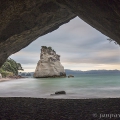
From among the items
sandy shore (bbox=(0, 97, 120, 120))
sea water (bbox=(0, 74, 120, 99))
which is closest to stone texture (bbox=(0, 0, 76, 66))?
sandy shore (bbox=(0, 97, 120, 120))

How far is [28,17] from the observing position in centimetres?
1537

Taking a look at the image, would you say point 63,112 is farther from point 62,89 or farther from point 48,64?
point 48,64

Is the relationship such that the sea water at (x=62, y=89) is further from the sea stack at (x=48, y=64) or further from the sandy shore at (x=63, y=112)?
the sea stack at (x=48, y=64)

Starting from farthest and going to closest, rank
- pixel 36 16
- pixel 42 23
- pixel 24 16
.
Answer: pixel 42 23, pixel 36 16, pixel 24 16

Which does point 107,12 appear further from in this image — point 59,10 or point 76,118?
point 59,10

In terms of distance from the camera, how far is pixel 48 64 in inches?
3784

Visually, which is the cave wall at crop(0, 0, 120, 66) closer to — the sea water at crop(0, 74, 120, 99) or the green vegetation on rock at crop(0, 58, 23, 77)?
the sea water at crop(0, 74, 120, 99)

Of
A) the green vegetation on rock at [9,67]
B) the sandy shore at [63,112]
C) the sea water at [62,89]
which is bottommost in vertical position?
the sea water at [62,89]

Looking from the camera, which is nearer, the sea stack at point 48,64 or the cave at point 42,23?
the cave at point 42,23

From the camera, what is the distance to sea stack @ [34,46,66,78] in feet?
312

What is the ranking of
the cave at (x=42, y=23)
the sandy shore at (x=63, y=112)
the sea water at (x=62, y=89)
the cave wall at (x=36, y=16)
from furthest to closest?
1. the sea water at (x=62, y=89)
2. the cave wall at (x=36, y=16)
3. the cave at (x=42, y=23)
4. the sandy shore at (x=63, y=112)

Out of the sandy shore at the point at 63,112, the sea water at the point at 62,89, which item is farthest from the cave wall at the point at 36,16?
the sea water at the point at 62,89

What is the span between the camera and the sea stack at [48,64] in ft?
312

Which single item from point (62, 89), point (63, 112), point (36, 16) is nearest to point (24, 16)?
point (36, 16)
